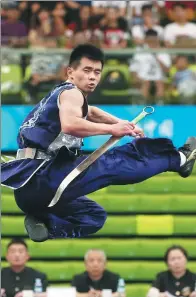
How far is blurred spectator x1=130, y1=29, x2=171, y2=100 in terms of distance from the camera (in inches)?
478

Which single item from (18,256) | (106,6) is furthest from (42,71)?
(18,256)

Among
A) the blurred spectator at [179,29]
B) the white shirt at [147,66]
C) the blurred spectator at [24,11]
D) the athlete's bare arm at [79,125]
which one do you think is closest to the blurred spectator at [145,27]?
the blurred spectator at [179,29]

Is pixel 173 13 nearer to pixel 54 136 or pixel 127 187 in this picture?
pixel 127 187

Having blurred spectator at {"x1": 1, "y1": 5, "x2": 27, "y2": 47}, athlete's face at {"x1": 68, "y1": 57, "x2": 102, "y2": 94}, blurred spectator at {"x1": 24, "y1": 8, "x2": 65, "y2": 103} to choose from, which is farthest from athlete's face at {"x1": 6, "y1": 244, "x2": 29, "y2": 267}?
athlete's face at {"x1": 68, "y1": 57, "x2": 102, "y2": 94}

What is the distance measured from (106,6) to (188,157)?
554 cm

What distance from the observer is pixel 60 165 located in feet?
25.3

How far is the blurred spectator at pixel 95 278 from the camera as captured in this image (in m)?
11.2

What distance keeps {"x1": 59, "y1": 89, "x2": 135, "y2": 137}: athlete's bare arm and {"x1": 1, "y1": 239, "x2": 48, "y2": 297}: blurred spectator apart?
402 centimetres

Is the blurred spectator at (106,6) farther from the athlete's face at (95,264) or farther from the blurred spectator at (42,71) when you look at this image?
the athlete's face at (95,264)

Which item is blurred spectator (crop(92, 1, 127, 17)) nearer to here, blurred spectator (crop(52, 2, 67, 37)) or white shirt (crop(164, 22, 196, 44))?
blurred spectator (crop(52, 2, 67, 37))

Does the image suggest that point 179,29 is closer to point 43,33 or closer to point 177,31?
point 177,31

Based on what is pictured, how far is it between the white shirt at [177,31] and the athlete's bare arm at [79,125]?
17.9 feet

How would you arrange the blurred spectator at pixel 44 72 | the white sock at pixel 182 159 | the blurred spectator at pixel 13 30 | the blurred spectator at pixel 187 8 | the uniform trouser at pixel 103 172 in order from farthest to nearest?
the blurred spectator at pixel 187 8 → the blurred spectator at pixel 13 30 → the blurred spectator at pixel 44 72 → the white sock at pixel 182 159 → the uniform trouser at pixel 103 172

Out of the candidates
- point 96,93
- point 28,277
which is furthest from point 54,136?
point 96,93
